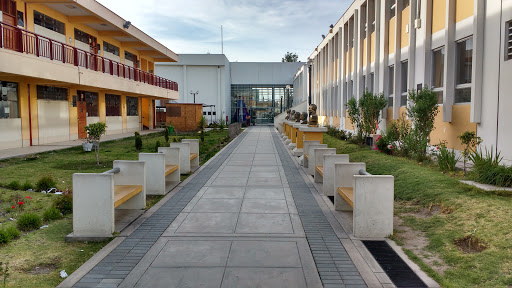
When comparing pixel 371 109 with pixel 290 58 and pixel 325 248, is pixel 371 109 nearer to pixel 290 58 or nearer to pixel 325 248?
pixel 325 248

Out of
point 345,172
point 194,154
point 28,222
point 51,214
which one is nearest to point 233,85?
point 194,154

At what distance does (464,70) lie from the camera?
1176 cm

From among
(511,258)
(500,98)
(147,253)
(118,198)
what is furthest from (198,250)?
(500,98)

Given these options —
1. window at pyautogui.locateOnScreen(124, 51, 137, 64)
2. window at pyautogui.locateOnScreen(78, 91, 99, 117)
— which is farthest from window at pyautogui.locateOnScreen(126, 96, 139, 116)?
window at pyautogui.locateOnScreen(78, 91, 99, 117)

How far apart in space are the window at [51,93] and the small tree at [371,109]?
Answer: 16.4 meters

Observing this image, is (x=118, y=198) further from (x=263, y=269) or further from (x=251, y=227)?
(x=263, y=269)

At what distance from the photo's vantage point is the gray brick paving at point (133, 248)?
4637 millimetres

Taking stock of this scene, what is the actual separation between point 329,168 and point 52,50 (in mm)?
15810

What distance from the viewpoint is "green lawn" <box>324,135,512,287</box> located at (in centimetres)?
456

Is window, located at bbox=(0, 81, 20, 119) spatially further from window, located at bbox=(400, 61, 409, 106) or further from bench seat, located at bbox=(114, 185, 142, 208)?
window, located at bbox=(400, 61, 409, 106)

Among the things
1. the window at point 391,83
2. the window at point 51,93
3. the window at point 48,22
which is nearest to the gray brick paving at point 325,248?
the window at point 391,83

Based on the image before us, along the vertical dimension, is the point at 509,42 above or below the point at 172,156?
above

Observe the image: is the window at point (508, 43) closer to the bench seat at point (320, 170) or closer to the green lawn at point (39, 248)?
the bench seat at point (320, 170)

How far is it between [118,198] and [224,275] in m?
2.74
